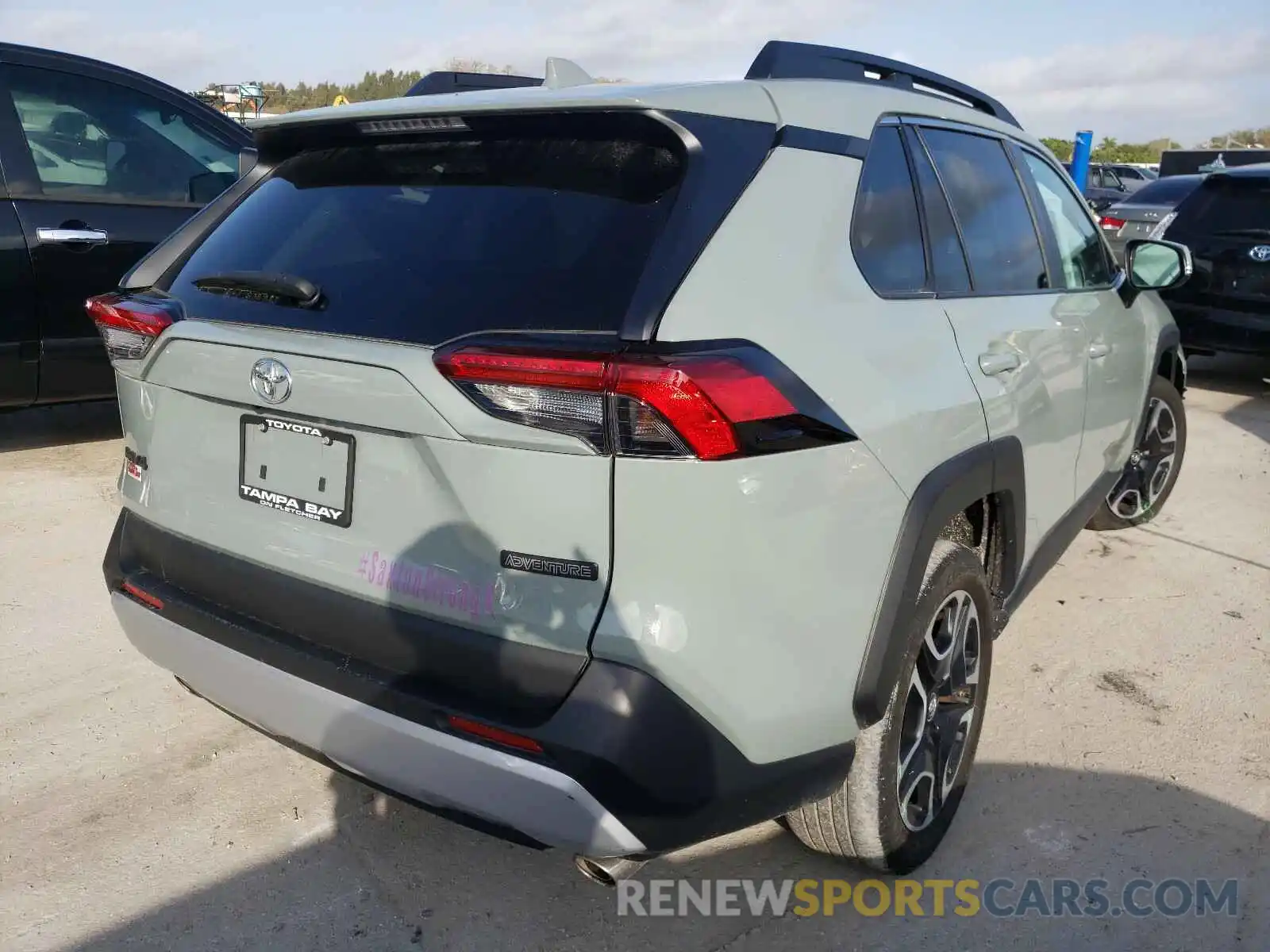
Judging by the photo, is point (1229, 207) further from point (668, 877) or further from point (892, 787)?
point (668, 877)

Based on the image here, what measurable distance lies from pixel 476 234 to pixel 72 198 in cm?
378

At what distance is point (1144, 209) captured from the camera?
12.5 metres

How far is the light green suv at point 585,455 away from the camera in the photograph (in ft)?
5.56

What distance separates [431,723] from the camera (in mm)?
1815

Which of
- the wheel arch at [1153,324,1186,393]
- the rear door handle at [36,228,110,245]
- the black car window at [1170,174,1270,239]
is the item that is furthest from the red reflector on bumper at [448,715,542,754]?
the black car window at [1170,174,1270,239]

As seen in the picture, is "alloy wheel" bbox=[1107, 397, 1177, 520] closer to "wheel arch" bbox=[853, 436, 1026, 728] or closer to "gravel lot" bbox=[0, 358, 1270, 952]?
"gravel lot" bbox=[0, 358, 1270, 952]

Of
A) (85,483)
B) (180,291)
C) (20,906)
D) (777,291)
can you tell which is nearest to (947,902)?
(777,291)

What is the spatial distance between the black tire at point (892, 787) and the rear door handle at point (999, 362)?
0.44m

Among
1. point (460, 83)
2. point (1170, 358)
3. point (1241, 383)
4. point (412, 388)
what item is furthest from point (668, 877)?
point (1241, 383)

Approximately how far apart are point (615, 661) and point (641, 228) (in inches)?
29.4

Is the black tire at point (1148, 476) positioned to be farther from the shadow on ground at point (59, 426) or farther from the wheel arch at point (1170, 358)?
the shadow on ground at point (59, 426)

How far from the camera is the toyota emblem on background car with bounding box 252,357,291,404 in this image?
195 centimetres

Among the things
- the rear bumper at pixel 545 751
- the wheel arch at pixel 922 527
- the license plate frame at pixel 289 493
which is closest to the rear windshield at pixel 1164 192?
the wheel arch at pixel 922 527

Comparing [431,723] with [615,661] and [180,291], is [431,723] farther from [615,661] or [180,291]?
[180,291]
